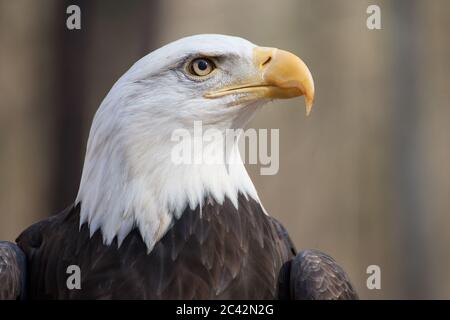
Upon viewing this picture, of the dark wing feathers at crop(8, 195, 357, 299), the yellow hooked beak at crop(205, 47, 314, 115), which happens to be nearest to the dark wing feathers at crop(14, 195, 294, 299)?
the dark wing feathers at crop(8, 195, 357, 299)

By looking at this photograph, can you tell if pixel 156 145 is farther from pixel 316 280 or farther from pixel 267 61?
pixel 316 280

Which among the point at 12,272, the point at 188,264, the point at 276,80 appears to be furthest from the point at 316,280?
the point at 12,272

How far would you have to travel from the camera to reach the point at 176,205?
8.40 feet

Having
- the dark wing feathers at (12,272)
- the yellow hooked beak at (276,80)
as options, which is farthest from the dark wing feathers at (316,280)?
the dark wing feathers at (12,272)

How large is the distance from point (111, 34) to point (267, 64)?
1.92 m

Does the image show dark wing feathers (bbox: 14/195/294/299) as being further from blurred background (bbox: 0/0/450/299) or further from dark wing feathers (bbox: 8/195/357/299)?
blurred background (bbox: 0/0/450/299)

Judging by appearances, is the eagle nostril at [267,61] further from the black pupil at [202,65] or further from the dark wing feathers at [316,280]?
the dark wing feathers at [316,280]

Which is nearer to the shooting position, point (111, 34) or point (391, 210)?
point (111, 34)

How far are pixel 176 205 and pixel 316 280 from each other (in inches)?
20.0

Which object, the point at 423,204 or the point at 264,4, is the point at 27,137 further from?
the point at 423,204

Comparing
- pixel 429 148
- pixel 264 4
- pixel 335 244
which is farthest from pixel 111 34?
pixel 429 148

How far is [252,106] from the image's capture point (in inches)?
106

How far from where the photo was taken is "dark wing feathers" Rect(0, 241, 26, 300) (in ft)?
8.44

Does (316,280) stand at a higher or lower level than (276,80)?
lower
